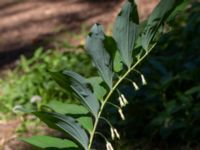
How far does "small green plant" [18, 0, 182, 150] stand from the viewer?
4.17 feet

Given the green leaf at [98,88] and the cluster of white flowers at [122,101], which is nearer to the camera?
the cluster of white flowers at [122,101]

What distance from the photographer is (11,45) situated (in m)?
7.51

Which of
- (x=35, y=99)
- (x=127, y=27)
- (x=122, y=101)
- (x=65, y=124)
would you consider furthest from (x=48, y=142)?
(x=35, y=99)

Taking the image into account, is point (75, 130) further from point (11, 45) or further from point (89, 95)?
point (11, 45)

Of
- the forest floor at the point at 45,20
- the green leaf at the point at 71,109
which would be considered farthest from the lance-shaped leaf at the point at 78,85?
the forest floor at the point at 45,20

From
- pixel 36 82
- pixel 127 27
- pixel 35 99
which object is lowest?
pixel 127 27

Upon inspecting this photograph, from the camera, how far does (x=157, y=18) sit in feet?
4.14

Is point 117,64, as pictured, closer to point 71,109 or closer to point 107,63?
point 107,63

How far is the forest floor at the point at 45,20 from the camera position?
7.28 meters

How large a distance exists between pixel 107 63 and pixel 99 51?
4 cm

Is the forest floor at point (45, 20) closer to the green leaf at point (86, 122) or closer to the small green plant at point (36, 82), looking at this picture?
the small green plant at point (36, 82)

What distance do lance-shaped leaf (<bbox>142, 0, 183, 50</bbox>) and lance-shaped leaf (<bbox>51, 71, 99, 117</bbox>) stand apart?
0.17 m

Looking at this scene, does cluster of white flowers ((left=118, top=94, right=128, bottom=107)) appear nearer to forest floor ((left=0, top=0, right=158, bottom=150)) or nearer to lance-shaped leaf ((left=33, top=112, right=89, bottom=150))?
lance-shaped leaf ((left=33, top=112, right=89, bottom=150))

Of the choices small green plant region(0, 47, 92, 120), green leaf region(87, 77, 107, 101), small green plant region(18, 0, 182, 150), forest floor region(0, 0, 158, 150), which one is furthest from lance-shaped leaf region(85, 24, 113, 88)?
forest floor region(0, 0, 158, 150)
